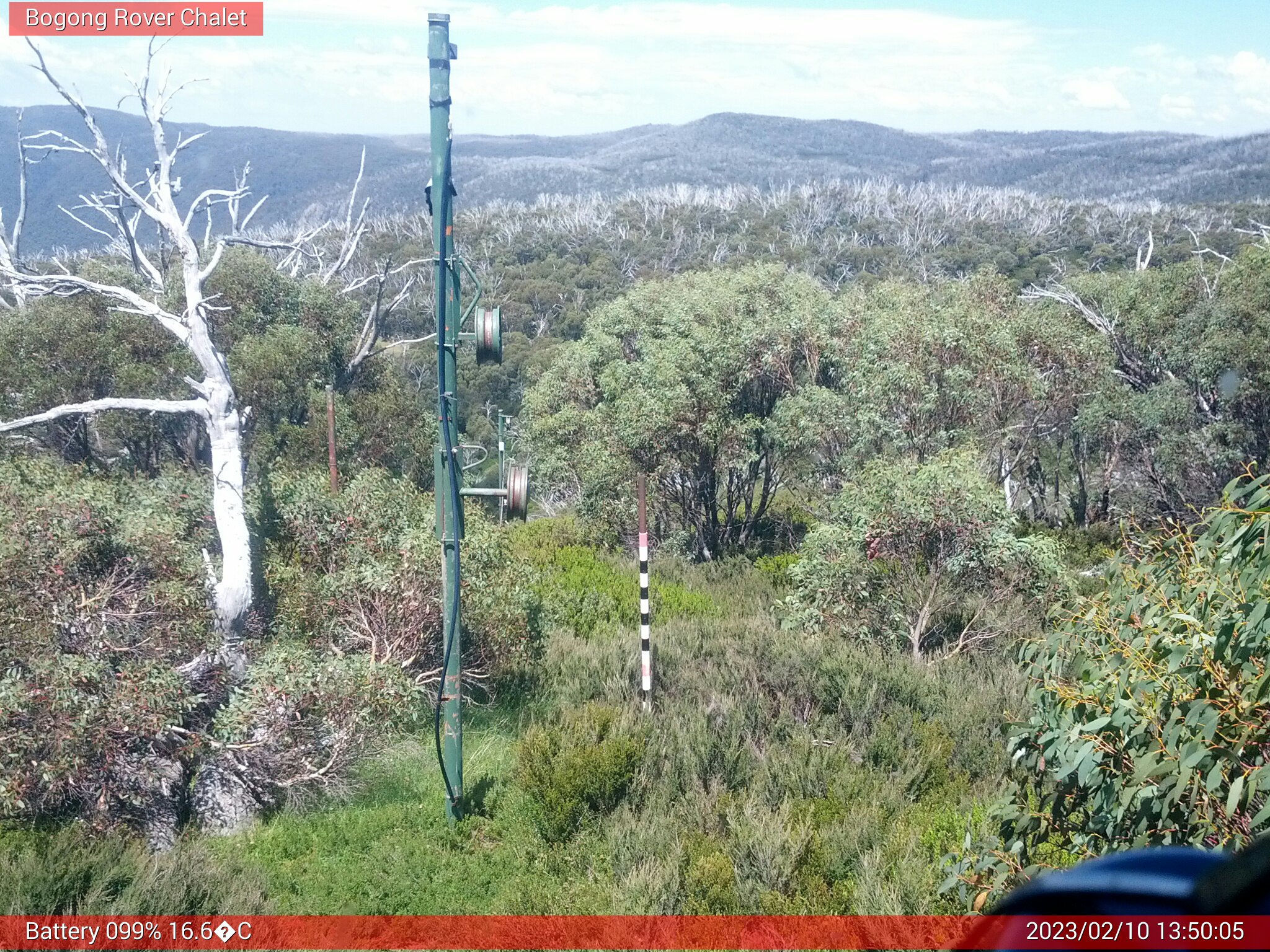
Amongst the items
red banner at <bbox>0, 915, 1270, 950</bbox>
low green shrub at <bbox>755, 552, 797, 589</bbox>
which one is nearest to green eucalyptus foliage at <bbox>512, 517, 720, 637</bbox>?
low green shrub at <bbox>755, 552, 797, 589</bbox>

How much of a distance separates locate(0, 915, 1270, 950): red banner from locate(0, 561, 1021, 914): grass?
0.47 feet

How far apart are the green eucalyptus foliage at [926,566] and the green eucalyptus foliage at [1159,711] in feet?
23.6

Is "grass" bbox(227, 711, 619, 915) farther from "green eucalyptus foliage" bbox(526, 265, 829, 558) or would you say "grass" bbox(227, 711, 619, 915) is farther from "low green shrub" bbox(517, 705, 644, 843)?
"green eucalyptus foliage" bbox(526, 265, 829, 558)

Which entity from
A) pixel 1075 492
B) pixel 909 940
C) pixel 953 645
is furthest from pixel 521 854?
pixel 1075 492

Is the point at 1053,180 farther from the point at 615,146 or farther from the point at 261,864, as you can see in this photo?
the point at 261,864

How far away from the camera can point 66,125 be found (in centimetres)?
10494

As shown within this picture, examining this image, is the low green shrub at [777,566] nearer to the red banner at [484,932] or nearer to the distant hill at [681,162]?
the red banner at [484,932]

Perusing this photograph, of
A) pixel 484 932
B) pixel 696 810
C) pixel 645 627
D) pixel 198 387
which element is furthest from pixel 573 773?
pixel 198 387

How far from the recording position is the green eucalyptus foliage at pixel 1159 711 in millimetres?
2744

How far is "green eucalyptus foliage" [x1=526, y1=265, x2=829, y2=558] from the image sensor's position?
16.7 m

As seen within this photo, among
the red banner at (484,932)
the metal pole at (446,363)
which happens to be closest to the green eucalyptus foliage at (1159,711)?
the red banner at (484,932)

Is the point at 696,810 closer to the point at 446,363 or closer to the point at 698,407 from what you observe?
the point at 446,363

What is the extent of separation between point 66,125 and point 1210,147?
409ft

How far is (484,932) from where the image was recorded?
571 cm
